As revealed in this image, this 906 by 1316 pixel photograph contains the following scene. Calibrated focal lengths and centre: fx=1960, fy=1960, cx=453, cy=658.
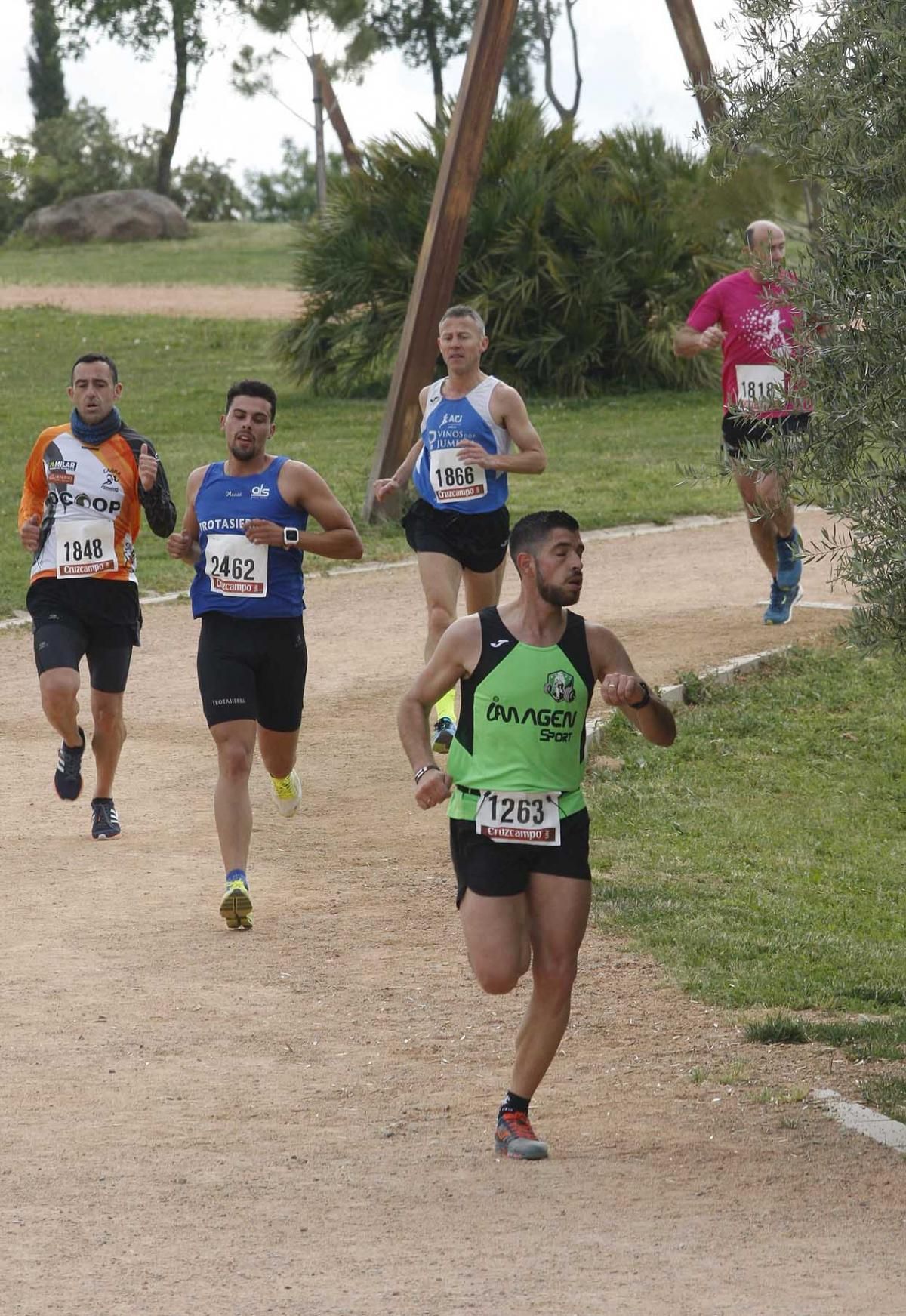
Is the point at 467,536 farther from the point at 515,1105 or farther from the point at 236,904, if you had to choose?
the point at 515,1105

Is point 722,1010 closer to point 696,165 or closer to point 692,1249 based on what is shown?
point 692,1249

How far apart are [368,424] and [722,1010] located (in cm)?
1724

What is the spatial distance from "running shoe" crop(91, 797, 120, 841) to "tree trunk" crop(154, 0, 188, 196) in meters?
51.4

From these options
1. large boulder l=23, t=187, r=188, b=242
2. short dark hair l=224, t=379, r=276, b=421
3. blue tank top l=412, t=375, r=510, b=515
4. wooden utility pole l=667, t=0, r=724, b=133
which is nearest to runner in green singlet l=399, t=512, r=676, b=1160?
short dark hair l=224, t=379, r=276, b=421

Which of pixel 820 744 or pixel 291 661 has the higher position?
pixel 291 661

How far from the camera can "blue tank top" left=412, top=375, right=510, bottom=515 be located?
32.1ft

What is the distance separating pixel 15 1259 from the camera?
16.1ft

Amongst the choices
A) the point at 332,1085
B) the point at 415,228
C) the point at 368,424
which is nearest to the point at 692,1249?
the point at 332,1085

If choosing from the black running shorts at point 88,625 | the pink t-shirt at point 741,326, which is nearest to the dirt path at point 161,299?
the pink t-shirt at point 741,326

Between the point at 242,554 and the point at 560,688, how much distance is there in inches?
98.2

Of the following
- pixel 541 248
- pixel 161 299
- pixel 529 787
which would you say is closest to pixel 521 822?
pixel 529 787

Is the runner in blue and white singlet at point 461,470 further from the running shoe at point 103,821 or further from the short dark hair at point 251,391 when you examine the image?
the short dark hair at point 251,391

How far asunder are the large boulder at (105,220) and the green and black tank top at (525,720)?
47077 millimetres

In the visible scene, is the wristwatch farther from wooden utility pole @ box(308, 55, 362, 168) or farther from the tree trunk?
the tree trunk
